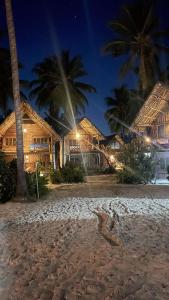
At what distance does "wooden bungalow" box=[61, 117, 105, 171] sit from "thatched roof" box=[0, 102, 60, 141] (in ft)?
12.9

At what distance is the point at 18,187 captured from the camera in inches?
538

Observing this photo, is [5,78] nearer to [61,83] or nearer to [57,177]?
[61,83]

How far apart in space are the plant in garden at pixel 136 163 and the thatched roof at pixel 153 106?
170 inches

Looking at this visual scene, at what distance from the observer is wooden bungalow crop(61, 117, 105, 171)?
3428 cm

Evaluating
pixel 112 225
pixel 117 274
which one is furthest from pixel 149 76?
pixel 117 274

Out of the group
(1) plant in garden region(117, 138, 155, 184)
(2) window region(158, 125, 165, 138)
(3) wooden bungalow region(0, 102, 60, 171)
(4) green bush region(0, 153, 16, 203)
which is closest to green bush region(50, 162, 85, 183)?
(1) plant in garden region(117, 138, 155, 184)

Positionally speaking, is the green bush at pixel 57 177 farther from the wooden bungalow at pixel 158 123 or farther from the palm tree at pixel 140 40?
the palm tree at pixel 140 40

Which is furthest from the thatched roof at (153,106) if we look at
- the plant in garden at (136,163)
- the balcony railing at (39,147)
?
the balcony railing at (39,147)

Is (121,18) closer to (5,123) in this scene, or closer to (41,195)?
(5,123)

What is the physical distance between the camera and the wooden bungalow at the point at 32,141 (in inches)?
1199

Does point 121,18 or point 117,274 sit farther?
point 121,18

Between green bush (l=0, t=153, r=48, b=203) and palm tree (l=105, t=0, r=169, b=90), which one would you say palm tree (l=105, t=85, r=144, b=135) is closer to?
palm tree (l=105, t=0, r=169, b=90)

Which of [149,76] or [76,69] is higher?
[76,69]

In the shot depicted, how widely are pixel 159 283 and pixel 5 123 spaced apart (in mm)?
26624
